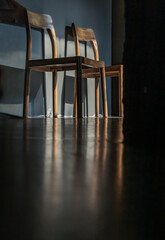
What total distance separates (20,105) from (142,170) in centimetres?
268

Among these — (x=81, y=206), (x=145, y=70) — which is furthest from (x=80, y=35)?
(x=81, y=206)

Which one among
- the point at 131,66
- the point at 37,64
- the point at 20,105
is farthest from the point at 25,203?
the point at 20,105

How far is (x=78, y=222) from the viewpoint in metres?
0.09

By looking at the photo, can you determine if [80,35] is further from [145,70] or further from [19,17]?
[145,70]

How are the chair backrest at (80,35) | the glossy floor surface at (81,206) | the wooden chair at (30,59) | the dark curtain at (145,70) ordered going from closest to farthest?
1. the glossy floor surface at (81,206)
2. the dark curtain at (145,70)
3. the wooden chair at (30,59)
4. the chair backrest at (80,35)

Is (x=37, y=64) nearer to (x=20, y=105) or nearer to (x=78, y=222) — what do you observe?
(x=20, y=105)

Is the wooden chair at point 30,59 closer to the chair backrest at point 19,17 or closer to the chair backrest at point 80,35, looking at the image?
the chair backrest at point 19,17

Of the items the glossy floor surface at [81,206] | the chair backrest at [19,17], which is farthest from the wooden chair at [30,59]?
the glossy floor surface at [81,206]

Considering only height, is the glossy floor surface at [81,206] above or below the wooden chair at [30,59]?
below

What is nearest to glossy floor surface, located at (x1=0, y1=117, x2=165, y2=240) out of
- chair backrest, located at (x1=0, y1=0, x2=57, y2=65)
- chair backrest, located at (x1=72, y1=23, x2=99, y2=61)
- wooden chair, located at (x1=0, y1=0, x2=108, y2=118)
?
wooden chair, located at (x1=0, y1=0, x2=108, y2=118)

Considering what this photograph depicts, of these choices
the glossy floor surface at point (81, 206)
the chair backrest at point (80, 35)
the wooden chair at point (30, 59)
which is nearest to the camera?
the glossy floor surface at point (81, 206)

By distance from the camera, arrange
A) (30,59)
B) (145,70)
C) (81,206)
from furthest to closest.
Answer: (30,59) < (145,70) < (81,206)

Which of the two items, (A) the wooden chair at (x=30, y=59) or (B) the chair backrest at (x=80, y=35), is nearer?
(A) the wooden chair at (x=30, y=59)

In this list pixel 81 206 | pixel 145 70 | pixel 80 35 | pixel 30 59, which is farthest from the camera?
pixel 80 35
